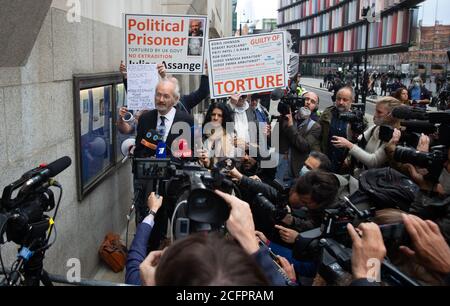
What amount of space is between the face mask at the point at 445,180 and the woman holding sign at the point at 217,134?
178cm

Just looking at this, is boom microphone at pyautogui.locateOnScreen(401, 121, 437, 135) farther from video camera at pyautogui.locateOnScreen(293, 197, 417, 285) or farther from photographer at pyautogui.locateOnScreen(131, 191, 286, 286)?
photographer at pyautogui.locateOnScreen(131, 191, 286, 286)

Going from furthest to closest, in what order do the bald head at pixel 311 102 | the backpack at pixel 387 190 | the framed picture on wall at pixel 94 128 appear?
the bald head at pixel 311 102
the framed picture on wall at pixel 94 128
the backpack at pixel 387 190

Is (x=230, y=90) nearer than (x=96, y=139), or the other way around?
(x=96, y=139)

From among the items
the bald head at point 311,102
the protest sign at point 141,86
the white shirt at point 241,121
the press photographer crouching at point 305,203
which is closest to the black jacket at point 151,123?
the protest sign at point 141,86

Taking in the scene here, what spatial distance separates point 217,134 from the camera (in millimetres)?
4559

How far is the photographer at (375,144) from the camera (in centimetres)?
453

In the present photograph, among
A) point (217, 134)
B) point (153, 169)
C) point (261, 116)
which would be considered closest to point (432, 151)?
point (153, 169)

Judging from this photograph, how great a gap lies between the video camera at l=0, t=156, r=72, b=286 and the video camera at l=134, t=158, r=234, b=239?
581mm

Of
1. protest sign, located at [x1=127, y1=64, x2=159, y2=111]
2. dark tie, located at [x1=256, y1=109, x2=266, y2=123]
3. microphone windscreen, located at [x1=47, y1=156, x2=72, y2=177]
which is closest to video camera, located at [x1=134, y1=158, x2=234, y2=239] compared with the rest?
microphone windscreen, located at [x1=47, y1=156, x2=72, y2=177]

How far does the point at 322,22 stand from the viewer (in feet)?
243

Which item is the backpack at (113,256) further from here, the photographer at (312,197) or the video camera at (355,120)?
the video camera at (355,120)
